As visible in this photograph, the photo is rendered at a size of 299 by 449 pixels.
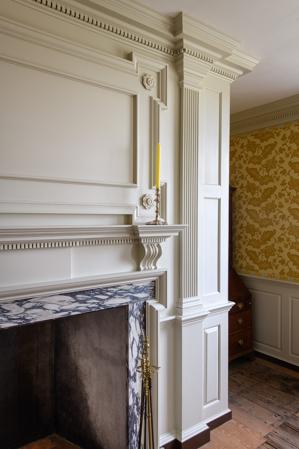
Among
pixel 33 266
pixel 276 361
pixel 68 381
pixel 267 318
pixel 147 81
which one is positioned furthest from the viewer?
pixel 267 318

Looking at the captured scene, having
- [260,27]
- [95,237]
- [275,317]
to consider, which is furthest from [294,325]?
[260,27]

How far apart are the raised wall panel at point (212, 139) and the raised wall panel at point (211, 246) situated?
16cm

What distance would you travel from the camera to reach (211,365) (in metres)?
2.16

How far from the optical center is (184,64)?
6.15 feet

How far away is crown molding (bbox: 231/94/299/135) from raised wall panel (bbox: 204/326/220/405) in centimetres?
204

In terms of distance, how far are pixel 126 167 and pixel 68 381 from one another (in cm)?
129

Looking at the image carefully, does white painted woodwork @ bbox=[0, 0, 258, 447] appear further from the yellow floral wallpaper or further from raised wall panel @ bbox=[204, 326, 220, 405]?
the yellow floral wallpaper

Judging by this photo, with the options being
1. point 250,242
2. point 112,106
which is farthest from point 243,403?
point 112,106

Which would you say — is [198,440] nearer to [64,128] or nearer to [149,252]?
[149,252]

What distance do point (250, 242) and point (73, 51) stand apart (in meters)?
2.55

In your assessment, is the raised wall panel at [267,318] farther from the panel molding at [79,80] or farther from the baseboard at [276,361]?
the panel molding at [79,80]

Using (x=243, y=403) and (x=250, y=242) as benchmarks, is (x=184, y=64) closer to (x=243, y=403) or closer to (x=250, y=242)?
(x=250, y=242)

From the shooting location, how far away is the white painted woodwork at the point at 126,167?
54.5 inches

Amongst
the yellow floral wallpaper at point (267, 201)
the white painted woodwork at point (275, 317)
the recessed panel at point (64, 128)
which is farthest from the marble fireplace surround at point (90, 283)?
the white painted woodwork at point (275, 317)
